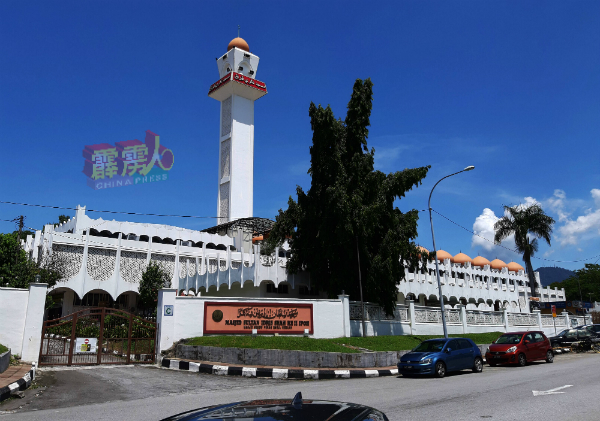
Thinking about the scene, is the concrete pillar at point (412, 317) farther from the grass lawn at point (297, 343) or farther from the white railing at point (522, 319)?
the white railing at point (522, 319)

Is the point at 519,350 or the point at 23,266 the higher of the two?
the point at 23,266

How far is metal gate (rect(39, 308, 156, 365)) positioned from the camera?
1505cm

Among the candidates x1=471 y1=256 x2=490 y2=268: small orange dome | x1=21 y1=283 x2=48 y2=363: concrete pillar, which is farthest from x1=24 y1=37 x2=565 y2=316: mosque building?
x1=21 y1=283 x2=48 y2=363: concrete pillar

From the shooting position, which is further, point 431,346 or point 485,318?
point 485,318

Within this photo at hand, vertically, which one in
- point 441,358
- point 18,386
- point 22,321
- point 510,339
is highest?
point 22,321

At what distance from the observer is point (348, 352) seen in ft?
53.1

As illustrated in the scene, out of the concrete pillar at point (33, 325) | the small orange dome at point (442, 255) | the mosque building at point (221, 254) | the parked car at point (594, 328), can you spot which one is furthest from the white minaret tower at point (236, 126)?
the concrete pillar at point (33, 325)

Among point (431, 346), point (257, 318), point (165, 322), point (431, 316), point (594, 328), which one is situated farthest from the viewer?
point (594, 328)

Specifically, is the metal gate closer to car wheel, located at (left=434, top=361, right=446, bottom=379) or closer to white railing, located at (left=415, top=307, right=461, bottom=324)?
car wheel, located at (left=434, top=361, right=446, bottom=379)

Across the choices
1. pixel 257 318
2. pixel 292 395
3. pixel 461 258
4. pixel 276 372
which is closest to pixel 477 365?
pixel 276 372

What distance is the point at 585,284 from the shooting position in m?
77.1

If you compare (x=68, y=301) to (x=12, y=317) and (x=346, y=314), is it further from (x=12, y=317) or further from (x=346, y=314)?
(x=346, y=314)

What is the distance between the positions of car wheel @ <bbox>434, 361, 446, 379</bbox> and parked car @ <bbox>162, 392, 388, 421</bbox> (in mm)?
12229

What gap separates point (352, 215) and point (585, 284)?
7230 centimetres
